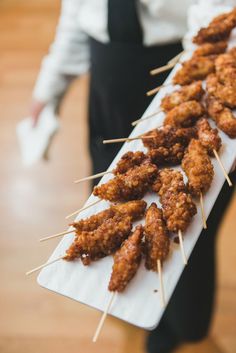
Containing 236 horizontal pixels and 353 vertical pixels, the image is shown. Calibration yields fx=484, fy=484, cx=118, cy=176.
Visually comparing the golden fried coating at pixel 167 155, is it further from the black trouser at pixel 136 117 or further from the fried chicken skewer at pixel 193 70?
the black trouser at pixel 136 117

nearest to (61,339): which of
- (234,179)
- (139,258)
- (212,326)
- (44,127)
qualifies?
(212,326)

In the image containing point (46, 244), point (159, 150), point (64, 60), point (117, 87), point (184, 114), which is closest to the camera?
point (159, 150)

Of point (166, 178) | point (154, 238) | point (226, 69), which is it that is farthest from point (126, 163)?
point (226, 69)

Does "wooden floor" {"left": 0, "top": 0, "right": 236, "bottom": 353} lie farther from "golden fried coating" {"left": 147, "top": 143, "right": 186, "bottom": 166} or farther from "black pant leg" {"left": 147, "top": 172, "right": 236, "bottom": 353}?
"golden fried coating" {"left": 147, "top": 143, "right": 186, "bottom": 166}

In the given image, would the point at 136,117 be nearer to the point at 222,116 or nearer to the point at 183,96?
the point at 183,96

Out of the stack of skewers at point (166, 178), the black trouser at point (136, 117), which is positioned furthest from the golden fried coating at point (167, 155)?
the black trouser at point (136, 117)

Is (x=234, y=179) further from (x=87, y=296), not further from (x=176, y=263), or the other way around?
(x=87, y=296)
